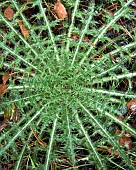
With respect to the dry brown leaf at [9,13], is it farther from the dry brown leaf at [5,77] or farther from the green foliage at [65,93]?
the dry brown leaf at [5,77]

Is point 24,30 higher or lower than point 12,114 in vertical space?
higher

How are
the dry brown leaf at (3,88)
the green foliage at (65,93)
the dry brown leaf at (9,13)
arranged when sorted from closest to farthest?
the green foliage at (65,93) < the dry brown leaf at (3,88) < the dry brown leaf at (9,13)

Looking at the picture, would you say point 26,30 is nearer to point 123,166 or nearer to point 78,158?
point 78,158

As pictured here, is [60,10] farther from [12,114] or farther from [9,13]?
[12,114]

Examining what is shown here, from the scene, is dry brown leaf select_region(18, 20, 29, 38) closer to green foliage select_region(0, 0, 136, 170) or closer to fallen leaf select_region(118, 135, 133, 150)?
green foliage select_region(0, 0, 136, 170)

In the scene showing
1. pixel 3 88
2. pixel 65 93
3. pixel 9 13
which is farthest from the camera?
pixel 9 13

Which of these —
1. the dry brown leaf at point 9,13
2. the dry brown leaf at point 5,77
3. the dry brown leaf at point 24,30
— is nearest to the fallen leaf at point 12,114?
the dry brown leaf at point 5,77

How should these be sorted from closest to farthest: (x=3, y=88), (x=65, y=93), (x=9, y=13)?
(x=65, y=93)
(x=3, y=88)
(x=9, y=13)

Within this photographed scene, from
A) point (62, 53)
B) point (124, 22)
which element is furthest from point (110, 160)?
point (124, 22)

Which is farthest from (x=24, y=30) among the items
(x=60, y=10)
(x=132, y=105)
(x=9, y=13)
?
(x=132, y=105)
